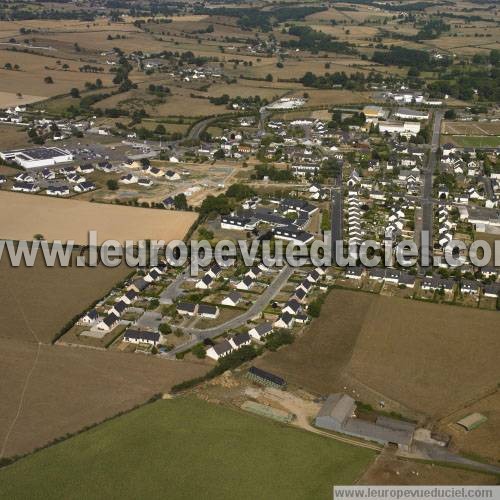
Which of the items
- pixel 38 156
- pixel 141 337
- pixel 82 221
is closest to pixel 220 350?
pixel 141 337

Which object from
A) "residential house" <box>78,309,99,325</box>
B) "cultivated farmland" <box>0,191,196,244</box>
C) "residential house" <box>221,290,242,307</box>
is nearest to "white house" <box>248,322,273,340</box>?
"residential house" <box>221,290,242,307</box>

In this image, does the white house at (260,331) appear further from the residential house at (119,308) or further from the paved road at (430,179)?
the paved road at (430,179)

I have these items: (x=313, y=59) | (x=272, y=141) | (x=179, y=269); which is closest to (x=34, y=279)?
(x=179, y=269)


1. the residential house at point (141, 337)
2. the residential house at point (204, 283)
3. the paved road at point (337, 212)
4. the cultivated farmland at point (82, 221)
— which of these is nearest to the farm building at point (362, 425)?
the residential house at point (141, 337)

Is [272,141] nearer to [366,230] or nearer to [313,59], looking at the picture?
[366,230]

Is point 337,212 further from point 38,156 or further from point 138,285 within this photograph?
point 38,156

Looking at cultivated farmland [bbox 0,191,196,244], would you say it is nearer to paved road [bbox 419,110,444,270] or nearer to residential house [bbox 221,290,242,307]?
residential house [bbox 221,290,242,307]
